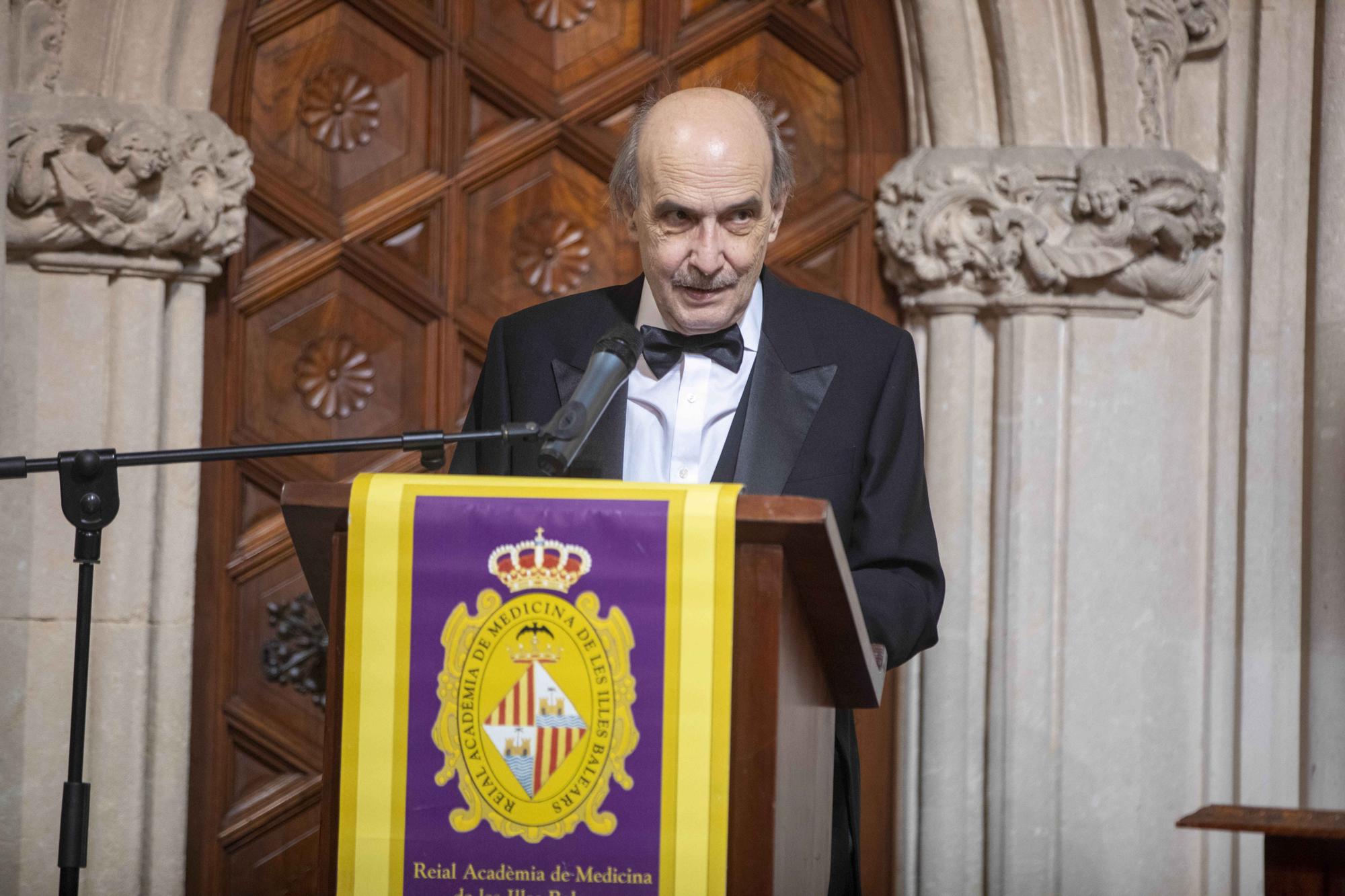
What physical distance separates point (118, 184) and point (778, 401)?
1.56 meters

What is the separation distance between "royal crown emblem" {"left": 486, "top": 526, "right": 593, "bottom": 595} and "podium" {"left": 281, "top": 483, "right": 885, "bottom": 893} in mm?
147

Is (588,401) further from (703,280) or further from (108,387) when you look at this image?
(108,387)

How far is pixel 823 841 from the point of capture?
1775mm

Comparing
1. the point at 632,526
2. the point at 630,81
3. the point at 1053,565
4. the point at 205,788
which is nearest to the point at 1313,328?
the point at 1053,565

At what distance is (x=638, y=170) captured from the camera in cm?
214

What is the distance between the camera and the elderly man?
204 centimetres

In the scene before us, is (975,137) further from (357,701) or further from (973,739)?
(357,701)

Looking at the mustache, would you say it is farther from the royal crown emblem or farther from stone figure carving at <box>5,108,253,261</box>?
stone figure carving at <box>5,108,253,261</box>

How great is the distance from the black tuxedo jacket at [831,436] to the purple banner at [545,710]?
56 cm

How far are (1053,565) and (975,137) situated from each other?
36.8 inches

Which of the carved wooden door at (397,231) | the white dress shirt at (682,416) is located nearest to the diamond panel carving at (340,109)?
the carved wooden door at (397,231)

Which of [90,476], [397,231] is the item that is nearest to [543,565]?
[90,476]

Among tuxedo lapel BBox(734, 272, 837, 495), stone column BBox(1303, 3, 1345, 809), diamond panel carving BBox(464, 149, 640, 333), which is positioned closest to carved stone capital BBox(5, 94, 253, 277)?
diamond panel carving BBox(464, 149, 640, 333)

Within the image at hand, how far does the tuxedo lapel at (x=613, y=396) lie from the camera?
2.03 metres
